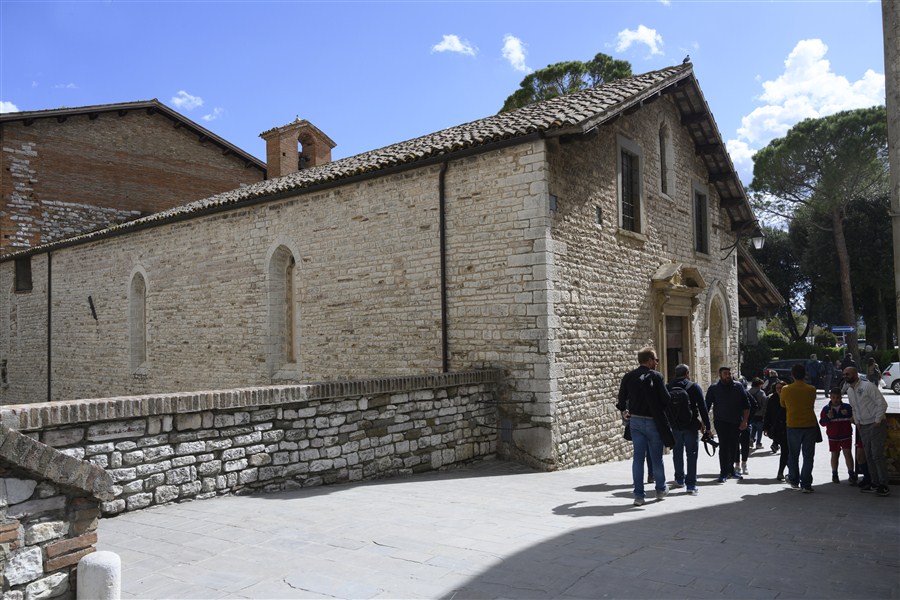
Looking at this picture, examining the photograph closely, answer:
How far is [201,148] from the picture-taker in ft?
83.6

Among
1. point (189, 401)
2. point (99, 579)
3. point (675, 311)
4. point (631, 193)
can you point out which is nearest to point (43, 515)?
Answer: point (99, 579)

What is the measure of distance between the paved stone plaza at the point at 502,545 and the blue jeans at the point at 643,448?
274 millimetres

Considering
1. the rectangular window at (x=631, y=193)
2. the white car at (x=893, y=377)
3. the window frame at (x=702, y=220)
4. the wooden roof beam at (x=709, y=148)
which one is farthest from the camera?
the white car at (x=893, y=377)

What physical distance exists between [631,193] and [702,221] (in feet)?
13.4

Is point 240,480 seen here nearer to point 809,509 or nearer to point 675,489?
point 675,489

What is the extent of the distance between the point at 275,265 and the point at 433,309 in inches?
176

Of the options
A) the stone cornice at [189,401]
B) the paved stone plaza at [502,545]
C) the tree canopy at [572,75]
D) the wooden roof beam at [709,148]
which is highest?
the tree canopy at [572,75]

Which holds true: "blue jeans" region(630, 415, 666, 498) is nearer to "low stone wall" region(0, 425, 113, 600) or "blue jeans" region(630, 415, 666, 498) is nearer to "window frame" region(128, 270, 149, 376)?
"low stone wall" region(0, 425, 113, 600)

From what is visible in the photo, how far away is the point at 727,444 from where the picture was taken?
8703 millimetres

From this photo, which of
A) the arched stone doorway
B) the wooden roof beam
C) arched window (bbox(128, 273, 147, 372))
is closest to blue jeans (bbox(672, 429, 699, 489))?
the arched stone doorway

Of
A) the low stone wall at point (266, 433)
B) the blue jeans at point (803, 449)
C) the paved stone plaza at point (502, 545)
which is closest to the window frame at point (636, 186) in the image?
the low stone wall at point (266, 433)

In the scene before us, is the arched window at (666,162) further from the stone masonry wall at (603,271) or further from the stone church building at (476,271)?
the stone masonry wall at (603,271)

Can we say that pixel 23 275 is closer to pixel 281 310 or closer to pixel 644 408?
pixel 281 310

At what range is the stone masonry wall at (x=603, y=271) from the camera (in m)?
9.99
